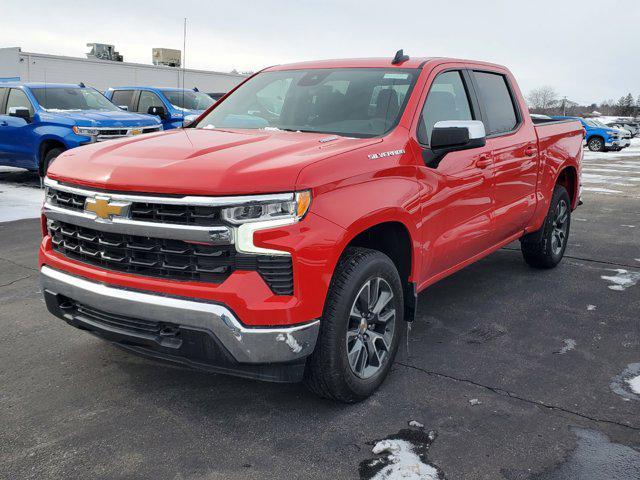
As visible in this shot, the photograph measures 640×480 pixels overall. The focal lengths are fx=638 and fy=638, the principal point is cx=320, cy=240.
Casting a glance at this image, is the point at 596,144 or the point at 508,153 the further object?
the point at 596,144

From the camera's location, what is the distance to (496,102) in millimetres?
5027

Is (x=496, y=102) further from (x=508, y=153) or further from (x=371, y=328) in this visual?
(x=371, y=328)

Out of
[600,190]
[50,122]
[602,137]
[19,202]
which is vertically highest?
[50,122]

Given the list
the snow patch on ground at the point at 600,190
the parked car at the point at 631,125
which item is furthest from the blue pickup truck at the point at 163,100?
the parked car at the point at 631,125

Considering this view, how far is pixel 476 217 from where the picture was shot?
4.40 m

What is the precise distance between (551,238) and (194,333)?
4210 millimetres

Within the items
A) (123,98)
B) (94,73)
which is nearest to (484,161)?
(123,98)

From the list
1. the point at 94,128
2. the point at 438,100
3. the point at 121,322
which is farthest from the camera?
the point at 94,128

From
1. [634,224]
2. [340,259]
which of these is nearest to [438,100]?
[340,259]

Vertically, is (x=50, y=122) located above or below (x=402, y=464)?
above

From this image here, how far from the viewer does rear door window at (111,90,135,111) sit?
15.3m

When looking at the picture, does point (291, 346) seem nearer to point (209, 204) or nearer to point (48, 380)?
point (209, 204)

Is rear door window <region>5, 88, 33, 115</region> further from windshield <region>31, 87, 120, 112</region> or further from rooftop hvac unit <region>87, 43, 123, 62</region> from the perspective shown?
rooftop hvac unit <region>87, 43, 123, 62</region>

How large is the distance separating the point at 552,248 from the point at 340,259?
3.58 m
